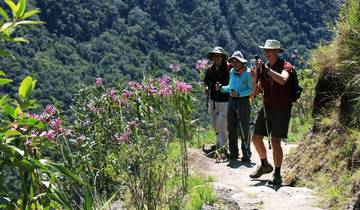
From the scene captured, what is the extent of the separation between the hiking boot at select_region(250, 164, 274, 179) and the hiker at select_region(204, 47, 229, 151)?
4.88 feet

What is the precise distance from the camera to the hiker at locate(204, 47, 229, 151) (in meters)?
8.78

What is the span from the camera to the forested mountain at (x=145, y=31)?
92.9 m

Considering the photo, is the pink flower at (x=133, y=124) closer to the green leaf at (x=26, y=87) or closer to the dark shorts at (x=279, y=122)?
the dark shorts at (x=279, y=122)

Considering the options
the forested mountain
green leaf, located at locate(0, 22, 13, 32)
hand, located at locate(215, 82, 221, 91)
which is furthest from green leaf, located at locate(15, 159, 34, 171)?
the forested mountain

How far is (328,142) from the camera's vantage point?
684 centimetres

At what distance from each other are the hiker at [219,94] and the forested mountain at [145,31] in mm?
73124

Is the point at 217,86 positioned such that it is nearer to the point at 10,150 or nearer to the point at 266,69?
the point at 266,69

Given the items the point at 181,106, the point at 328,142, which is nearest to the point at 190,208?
the point at 181,106

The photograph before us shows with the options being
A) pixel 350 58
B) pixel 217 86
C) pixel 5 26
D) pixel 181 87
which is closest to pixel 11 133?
pixel 5 26

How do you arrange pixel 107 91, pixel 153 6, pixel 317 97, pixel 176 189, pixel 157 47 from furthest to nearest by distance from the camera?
pixel 153 6 → pixel 157 47 → pixel 317 97 → pixel 176 189 → pixel 107 91

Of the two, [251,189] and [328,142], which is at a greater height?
[328,142]

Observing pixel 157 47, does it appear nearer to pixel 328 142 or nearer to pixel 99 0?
pixel 99 0

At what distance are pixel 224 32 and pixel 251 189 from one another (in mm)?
114975

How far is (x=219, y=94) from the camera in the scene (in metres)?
8.91
